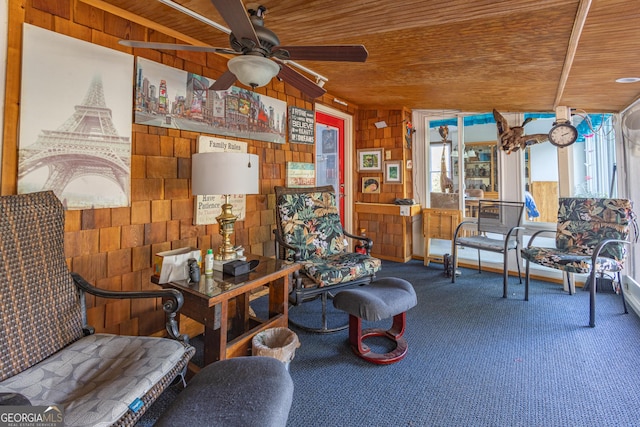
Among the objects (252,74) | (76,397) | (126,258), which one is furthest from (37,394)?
(252,74)

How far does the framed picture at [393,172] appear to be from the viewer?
176 inches

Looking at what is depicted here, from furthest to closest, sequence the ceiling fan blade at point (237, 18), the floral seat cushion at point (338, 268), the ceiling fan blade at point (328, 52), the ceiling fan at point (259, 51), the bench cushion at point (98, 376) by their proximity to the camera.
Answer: the floral seat cushion at point (338, 268)
the ceiling fan blade at point (328, 52)
the ceiling fan at point (259, 51)
the ceiling fan blade at point (237, 18)
the bench cushion at point (98, 376)

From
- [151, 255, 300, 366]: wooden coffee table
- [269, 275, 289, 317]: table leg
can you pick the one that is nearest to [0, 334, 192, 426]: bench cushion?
[151, 255, 300, 366]: wooden coffee table

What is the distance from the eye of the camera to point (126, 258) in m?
2.02

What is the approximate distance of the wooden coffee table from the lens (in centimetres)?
159

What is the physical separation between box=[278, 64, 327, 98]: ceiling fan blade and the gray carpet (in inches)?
71.9

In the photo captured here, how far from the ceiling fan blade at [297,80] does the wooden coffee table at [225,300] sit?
47.6 inches

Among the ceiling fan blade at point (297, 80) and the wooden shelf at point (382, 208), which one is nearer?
the ceiling fan blade at point (297, 80)

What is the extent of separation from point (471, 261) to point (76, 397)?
14.4 ft

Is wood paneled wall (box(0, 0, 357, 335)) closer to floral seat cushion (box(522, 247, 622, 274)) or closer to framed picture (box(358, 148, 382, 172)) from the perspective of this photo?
framed picture (box(358, 148, 382, 172))

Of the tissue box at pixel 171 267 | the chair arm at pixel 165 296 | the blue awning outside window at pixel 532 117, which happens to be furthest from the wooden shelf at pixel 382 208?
the chair arm at pixel 165 296

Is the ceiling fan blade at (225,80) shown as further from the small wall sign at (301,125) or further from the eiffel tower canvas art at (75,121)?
the small wall sign at (301,125)

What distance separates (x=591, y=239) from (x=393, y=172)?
2.38 meters

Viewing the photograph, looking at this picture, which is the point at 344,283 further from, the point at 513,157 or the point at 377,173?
the point at 513,157
